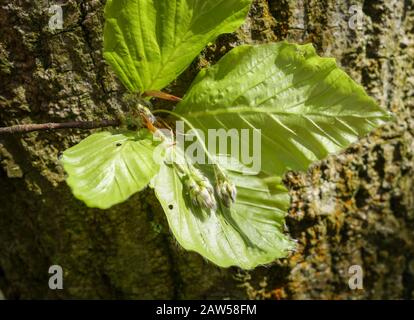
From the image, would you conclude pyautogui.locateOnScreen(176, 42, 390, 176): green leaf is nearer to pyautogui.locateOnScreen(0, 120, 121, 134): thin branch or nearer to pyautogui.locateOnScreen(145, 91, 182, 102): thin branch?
Result: pyautogui.locateOnScreen(145, 91, 182, 102): thin branch

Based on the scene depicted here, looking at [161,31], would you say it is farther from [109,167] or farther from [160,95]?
[109,167]

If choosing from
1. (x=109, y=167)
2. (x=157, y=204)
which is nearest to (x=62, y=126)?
(x=109, y=167)

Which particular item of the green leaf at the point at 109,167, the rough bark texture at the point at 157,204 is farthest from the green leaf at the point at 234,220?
the rough bark texture at the point at 157,204

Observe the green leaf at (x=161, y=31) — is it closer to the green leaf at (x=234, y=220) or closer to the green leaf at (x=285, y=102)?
the green leaf at (x=285, y=102)

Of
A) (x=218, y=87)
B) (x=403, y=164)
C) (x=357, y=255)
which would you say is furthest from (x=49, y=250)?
(x=403, y=164)

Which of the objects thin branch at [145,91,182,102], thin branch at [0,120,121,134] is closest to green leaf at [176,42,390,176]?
thin branch at [145,91,182,102]

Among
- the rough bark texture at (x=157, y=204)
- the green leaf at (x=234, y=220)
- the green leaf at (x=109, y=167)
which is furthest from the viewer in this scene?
the rough bark texture at (x=157, y=204)
